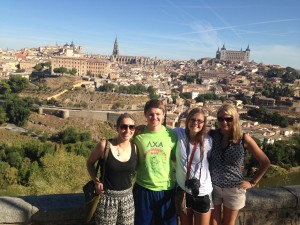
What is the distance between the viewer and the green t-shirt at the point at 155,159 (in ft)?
7.41

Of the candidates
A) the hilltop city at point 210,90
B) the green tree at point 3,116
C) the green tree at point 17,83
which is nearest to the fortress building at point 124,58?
the hilltop city at point 210,90

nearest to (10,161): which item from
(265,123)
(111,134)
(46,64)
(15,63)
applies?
(111,134)

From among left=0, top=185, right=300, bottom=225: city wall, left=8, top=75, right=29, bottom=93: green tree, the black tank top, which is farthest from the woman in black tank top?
left=8, top=75, right=29, bottom=93: green tree

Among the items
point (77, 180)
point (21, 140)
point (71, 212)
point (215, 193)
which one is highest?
point (215, 193)

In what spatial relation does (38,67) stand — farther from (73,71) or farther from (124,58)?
(124,58)

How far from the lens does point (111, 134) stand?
93.5 ft

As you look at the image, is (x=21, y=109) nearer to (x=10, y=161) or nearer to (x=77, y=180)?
(x=10, y=161)

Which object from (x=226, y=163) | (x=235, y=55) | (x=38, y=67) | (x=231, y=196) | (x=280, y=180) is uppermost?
(x=235, y=55)

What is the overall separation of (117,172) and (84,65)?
6049cm

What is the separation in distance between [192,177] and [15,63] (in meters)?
69.1

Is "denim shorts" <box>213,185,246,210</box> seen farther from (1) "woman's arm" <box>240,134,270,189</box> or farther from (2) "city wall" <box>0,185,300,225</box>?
(2) "city wall" <box>0,185,300,225</box>

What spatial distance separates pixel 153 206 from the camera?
90.1 inches

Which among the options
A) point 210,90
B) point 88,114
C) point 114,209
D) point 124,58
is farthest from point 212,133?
point 124,58

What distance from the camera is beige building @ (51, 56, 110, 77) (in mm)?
59184
